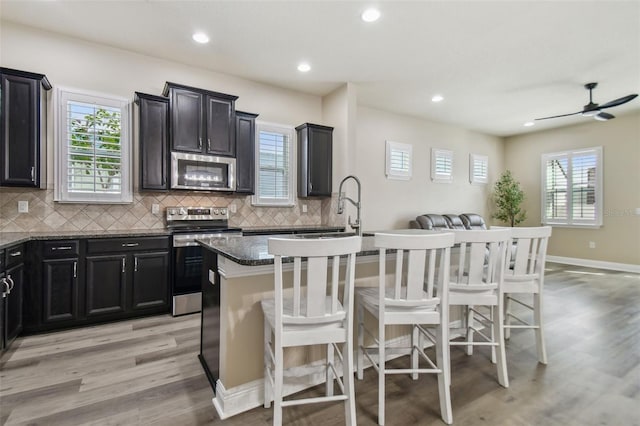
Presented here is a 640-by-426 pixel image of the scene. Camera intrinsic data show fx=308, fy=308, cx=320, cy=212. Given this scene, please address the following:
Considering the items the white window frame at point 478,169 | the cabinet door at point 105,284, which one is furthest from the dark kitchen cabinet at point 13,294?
the white window frame at point 478,169

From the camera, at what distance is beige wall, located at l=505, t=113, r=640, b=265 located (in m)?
6.05

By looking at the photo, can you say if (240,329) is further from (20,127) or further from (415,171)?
(415,171)

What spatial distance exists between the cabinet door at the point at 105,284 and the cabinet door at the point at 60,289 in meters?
0.11

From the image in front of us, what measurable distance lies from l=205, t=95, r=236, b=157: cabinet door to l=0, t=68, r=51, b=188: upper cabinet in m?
1.61

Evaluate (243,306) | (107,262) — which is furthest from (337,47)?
(107,262)

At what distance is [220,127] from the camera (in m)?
3.96

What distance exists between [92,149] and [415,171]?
5501 mm

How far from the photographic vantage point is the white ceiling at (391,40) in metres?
2.93

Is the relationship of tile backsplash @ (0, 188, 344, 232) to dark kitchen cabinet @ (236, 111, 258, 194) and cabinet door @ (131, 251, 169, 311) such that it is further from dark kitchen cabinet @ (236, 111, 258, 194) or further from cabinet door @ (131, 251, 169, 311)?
cabinet door @ (131, 251, 169, 311)

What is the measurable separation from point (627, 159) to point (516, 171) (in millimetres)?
2111

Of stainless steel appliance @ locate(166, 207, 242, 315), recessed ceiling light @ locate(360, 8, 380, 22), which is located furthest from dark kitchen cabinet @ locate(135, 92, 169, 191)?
recessed ceiling light @ locate(360, 8, 380, 22)

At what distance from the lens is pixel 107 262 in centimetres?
314

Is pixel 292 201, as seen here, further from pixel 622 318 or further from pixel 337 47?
pixel 622 318

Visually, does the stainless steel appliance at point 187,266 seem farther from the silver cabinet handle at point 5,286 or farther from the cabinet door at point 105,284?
the silver cabinet handle at point 5,286
